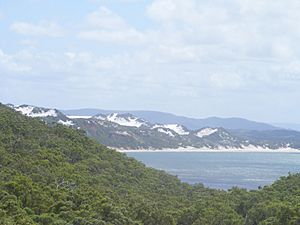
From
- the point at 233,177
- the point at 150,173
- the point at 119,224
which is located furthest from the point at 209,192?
the point at 233,177

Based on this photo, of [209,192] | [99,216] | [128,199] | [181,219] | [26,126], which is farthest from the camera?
[26,126]

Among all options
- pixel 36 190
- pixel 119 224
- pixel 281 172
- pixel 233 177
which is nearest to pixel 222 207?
pixel 119 224

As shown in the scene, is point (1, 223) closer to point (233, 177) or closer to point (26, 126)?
point (26, 126)

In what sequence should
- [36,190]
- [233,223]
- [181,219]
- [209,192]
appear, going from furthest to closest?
[209,192] < [181,219] < [233,223] < [36,190]

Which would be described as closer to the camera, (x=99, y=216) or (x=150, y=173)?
(x=99, y=216)

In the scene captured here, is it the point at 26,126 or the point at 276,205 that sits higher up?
the point at 26,126

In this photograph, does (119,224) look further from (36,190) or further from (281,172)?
(281,172)
